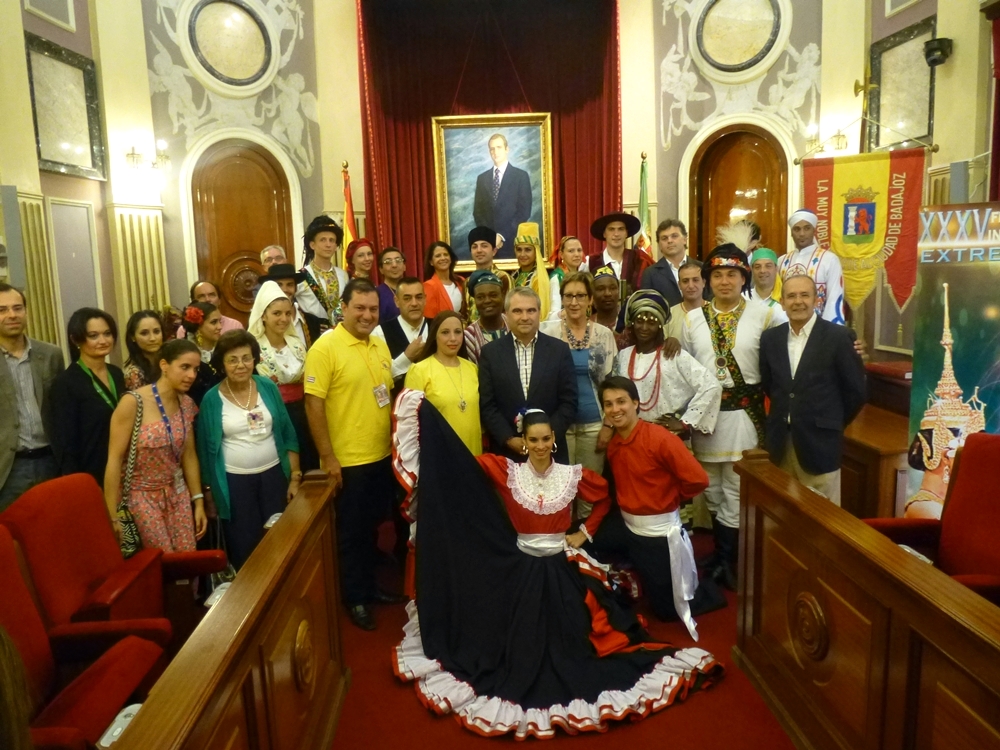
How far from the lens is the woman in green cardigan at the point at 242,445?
123 inches

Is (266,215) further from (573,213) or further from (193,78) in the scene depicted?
(573,213)

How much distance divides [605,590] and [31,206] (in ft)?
17.7

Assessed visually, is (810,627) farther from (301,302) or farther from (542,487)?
(301,302)

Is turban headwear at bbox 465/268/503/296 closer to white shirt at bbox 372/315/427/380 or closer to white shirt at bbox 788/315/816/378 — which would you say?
white shirt at bbox 372/315/427/380

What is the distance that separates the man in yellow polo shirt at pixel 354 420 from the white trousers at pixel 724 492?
5.83 ft

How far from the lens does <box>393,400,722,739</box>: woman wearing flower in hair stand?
2.75 metres

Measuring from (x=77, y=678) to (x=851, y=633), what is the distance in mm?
2280

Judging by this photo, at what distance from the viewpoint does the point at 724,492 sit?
3.84 m

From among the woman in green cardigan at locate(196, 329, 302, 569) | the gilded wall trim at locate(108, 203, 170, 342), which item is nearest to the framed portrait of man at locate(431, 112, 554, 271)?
the gilded wall trim at locate(108, 203, 170, 342)

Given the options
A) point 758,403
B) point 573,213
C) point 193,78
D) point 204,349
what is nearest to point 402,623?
point 204,349

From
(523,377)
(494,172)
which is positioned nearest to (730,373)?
(523,377)

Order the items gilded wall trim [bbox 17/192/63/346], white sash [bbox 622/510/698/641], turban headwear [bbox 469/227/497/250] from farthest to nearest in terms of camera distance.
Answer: gilded wall trim [bbox 17/192/63/346], turban headwear [bbox 469/227/497/250], white sash [bbox 622/510/698/641]

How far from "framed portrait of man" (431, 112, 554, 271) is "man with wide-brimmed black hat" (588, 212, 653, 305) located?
266cm

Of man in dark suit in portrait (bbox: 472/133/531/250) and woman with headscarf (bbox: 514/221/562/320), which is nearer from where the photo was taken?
woman with headscarf (bbox: 514/221/562/320)
